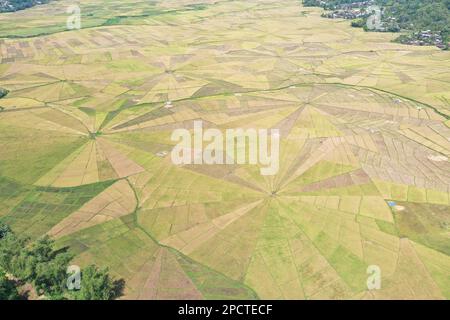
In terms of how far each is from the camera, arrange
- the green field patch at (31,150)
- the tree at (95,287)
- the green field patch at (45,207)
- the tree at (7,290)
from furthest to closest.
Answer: the green field patch at (31,150) < the green field patch at (45,207) < the tree at (7,290) < the tree at (95,287)

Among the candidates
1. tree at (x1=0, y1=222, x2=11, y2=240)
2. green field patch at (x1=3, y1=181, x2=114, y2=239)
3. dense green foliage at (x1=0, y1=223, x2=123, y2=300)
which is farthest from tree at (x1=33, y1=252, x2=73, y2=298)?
green field patch at (x1=3, y1=181, x2=114, y2=239)

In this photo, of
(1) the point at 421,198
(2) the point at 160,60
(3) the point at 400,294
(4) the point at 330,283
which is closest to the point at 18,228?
(4) the point at 330,283

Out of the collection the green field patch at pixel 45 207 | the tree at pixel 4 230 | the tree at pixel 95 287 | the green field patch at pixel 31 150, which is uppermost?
the tree at pixel 95 287

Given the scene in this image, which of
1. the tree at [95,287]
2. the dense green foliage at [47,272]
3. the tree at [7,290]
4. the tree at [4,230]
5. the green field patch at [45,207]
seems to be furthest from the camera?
the green field patch at [45,207]

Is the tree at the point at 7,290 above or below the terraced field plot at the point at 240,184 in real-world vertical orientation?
above

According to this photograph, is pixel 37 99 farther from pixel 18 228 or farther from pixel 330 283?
pixel 330 283

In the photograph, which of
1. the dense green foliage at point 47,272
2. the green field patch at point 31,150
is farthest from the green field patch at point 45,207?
the green field patch at point 31,150

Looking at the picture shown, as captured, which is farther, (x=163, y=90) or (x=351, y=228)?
(x=163, y=90)

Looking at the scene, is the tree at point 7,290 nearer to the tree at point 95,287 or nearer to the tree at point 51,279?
the tree at point 51,279
